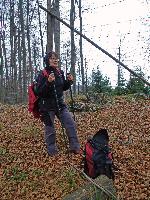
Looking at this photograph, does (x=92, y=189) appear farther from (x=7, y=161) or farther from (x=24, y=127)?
(x=24, y=127)

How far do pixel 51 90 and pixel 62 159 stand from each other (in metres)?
1.51

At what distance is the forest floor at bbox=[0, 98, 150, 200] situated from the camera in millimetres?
7250

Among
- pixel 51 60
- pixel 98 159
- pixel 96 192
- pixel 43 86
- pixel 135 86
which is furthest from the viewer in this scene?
pixel 135 86

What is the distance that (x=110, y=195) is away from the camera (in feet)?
20.0

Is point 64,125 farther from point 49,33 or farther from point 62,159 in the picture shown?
point 49,33

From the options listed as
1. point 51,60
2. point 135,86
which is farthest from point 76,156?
point 135,86

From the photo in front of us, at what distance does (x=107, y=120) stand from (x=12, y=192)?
20.4 ft

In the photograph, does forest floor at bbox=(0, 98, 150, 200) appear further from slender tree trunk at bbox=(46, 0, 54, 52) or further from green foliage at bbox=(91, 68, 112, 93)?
green foliage at bbox=(91, 68, 112, 93)

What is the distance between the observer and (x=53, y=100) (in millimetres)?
8672

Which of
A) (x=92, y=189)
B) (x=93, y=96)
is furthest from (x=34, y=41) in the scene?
(x=92, y=189)

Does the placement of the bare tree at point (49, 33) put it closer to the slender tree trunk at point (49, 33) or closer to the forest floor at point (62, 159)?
the slender tree trunk at point (49, 33)

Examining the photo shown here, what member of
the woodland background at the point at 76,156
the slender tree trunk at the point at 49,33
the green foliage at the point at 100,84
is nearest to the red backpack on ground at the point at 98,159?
the woodland background at the point at 76,156

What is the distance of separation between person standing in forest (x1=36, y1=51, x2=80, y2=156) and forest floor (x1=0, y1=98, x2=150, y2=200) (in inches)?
14.2

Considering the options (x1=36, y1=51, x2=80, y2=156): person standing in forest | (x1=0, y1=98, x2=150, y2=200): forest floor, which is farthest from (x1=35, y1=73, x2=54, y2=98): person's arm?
(x1=0, y1=98, x2=150, y2=200): forest floor
